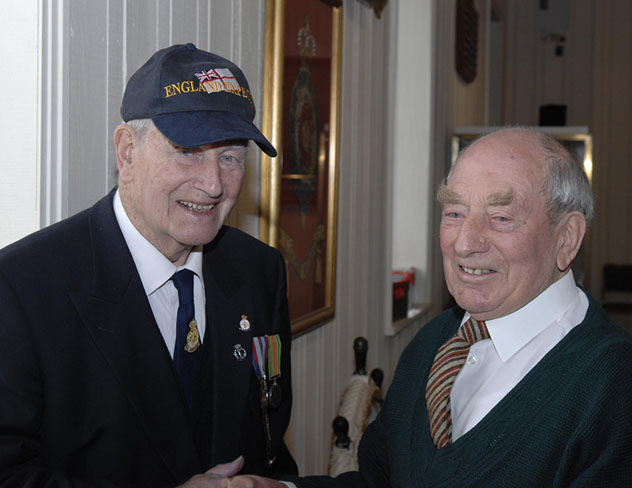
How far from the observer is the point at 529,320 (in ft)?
5.51

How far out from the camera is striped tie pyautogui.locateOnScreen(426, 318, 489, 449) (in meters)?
1.71

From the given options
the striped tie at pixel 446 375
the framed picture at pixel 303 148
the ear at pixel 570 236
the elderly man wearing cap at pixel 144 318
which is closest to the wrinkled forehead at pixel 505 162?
the ear at pixel 570 236

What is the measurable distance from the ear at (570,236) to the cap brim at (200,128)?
703 millimetres

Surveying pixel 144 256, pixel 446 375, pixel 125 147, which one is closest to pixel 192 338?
pixel 144 256

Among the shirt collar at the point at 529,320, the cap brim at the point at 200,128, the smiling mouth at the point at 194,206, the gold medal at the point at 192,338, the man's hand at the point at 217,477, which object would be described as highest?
the cap brim at the point at 200,128

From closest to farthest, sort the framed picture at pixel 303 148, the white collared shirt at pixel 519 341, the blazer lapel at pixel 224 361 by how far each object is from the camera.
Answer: the white collared shirt at pixel 519 341, the blazer lapel at pixel 224 361, the framed picture at pixel 303 148

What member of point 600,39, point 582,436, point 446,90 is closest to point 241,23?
Result: point 582,436

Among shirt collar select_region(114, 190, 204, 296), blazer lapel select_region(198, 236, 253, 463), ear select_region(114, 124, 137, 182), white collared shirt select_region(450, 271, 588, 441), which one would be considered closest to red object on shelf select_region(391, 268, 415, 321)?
blazer lapel select_region(198, 236, 253, 463)

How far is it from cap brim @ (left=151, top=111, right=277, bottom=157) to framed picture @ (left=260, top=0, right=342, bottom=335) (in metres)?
1.06

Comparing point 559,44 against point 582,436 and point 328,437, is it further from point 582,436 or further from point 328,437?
point 582,436

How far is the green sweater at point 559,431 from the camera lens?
1.47 meters

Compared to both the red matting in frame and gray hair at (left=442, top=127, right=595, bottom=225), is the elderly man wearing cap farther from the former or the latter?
the red matting in frame

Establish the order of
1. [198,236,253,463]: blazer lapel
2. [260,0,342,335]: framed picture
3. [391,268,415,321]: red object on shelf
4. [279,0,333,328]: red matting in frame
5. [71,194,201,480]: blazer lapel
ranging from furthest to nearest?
1. [391,268,415,321]: red object on shelf
2. [279,0,333,328]: red matting in frame
3. [260,0,342,335]: framed picture
4. [198,236,253,463]: blazer lapel
5. [71,194,201,480]: blazer lapel

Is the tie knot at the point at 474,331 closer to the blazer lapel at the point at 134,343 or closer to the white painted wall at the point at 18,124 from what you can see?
the blazer lapel at the point at 134,343
